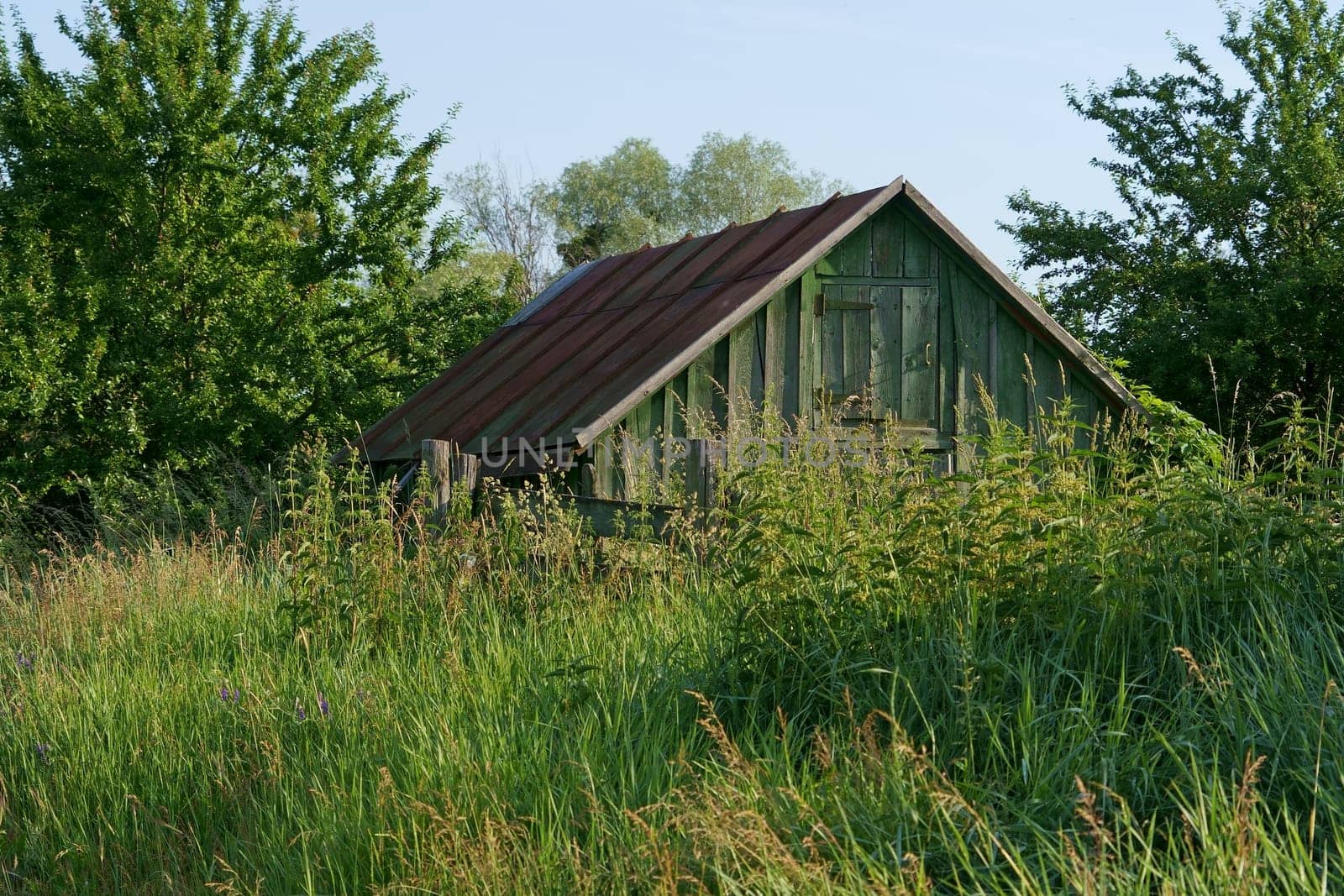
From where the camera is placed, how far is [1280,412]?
22.4 m

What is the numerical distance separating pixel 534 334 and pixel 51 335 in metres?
7.44

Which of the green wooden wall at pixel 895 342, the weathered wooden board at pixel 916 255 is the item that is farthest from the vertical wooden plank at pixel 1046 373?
the weathered wooden board at pixel 916 255

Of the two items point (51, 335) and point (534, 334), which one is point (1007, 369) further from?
point (51, 335)

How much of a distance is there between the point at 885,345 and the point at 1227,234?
51.1 feet

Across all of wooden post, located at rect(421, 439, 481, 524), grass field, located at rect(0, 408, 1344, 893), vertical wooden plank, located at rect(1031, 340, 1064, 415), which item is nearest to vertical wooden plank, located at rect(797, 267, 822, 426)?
vertical wooden plank, located at rect(1031, 340, 1064, 415)

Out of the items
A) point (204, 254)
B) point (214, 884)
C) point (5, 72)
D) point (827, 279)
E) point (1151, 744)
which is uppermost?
point (5, 72)

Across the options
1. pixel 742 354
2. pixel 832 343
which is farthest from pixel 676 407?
pixel 832 343

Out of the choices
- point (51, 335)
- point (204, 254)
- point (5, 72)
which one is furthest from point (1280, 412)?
point (5, 72)

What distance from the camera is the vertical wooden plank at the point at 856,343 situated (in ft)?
41.2

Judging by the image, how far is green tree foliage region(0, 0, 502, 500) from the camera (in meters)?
18.7

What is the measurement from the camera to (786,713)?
4480 millimetres

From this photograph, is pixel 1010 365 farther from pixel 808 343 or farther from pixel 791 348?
pixel 791 348

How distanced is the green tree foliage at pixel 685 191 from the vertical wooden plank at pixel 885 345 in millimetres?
43915

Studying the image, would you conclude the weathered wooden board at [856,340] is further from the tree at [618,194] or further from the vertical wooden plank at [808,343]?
the tree at [618,194]
